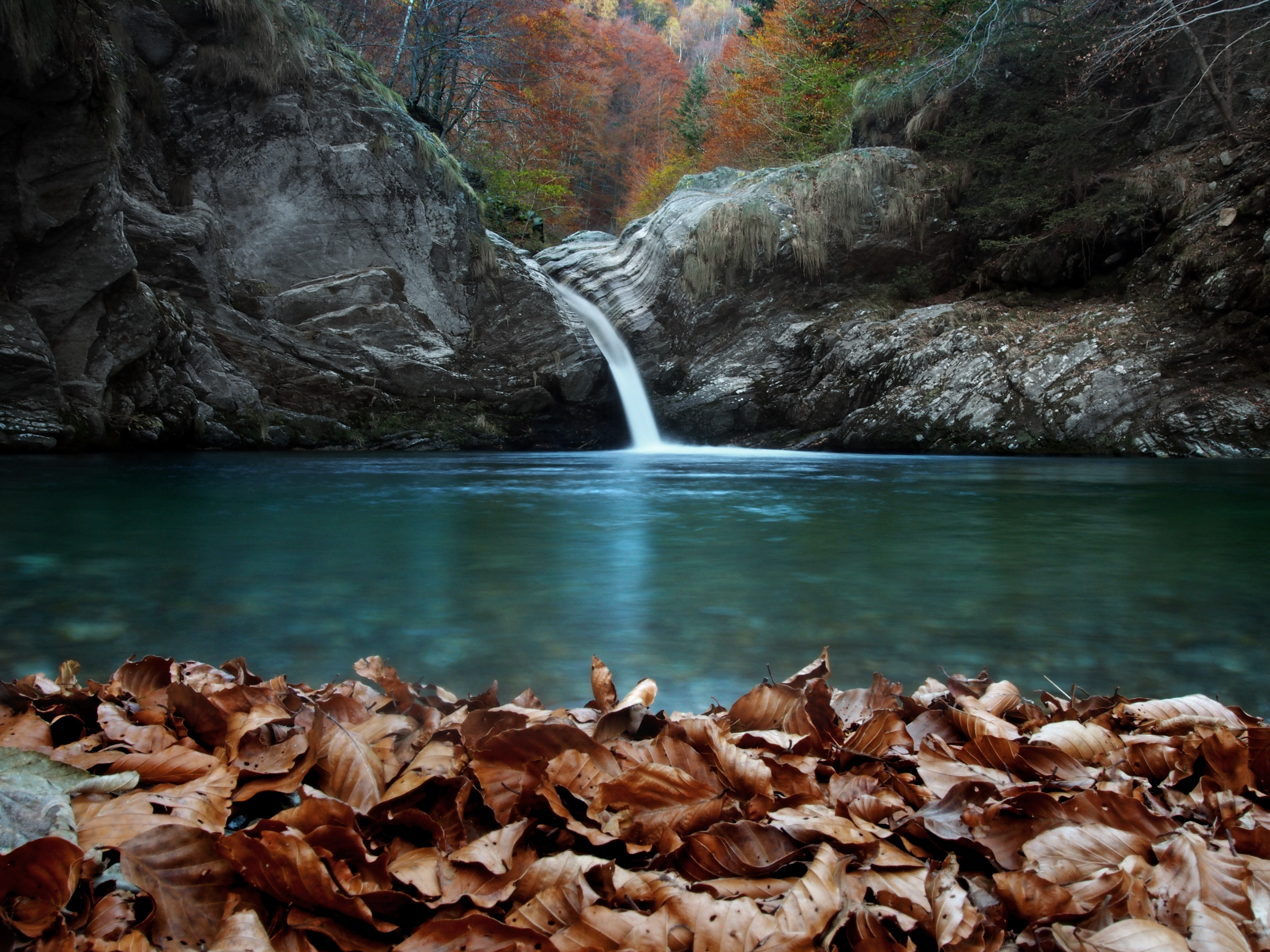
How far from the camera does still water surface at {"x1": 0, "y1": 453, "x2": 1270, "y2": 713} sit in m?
2.14

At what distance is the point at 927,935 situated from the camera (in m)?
0.96

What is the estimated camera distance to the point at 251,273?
35.5 feet

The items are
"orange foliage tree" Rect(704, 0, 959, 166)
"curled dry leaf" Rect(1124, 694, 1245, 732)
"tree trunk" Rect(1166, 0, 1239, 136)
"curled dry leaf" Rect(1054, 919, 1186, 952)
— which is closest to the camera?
"curled dry leaf" Rect(1054, 919, 1186, 952)

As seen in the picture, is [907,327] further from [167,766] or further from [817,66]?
[167,766]

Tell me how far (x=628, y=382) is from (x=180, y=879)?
1265cm

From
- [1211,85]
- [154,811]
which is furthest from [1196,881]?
[1211,85]

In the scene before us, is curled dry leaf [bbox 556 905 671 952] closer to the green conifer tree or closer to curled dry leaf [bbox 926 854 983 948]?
curled dry leaf [bbox 926 854 983 948]

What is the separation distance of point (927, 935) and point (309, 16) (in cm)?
1415

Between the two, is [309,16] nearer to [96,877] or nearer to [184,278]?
[184,278]

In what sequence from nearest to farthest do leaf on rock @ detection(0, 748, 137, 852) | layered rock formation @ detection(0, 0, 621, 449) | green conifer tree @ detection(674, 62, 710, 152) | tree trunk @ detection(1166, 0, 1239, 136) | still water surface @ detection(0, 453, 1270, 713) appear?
leaf on rock @ detection(0, 748, 137, 852), still water surface @ detection(0, 453, 1270, 713), layered rock formation @ detection(0, 0, 621, 449), tree trunk @ detection(1166, 0, 1239, 136), green conifer tree @ detection(674, 62, 710, 152)

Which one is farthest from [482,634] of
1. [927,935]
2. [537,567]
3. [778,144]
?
[778,144]

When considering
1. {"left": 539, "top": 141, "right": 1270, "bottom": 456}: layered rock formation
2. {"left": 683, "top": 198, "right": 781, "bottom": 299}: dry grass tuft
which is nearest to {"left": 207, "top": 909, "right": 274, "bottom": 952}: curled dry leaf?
{"left": 539, "top": 141, "right": 1270, "bottom": 456}: layered rock formation

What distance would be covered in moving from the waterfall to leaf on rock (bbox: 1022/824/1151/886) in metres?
11.7

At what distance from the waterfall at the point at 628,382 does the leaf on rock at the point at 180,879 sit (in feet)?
38.9
